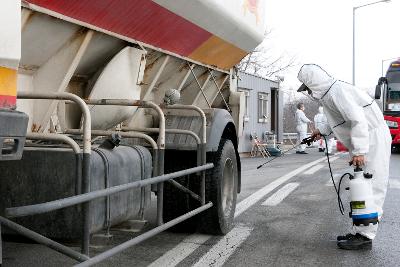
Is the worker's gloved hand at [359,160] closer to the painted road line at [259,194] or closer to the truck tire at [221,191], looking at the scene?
the truck tire at [221,191]

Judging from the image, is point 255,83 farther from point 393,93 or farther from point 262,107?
point 393,93

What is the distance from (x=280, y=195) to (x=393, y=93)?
15.4 meters

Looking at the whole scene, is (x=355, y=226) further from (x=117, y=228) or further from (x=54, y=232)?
(x=54, y=232)

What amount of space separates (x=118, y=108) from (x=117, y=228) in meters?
1.20

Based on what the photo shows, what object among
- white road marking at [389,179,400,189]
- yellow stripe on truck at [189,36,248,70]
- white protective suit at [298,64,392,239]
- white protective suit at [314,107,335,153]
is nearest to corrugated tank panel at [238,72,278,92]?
white protective suit at [314,107,335,153]

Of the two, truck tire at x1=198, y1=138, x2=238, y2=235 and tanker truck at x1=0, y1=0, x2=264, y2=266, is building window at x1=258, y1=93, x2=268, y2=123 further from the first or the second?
truck tire at x1=198, y1=138, x2=238, y2=235

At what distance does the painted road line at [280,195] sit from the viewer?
8.54m

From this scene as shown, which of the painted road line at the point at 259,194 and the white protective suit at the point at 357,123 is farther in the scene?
the painted road line at the point at 259,194

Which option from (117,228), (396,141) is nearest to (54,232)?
(117,228)

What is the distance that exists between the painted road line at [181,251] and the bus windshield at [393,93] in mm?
18844

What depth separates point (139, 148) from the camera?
425cm

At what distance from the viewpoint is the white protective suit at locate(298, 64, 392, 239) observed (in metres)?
5.39

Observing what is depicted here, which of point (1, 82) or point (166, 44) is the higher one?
point (166, 44)

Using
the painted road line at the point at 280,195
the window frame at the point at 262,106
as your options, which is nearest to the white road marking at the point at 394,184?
the painted road line at the point at 280,195
